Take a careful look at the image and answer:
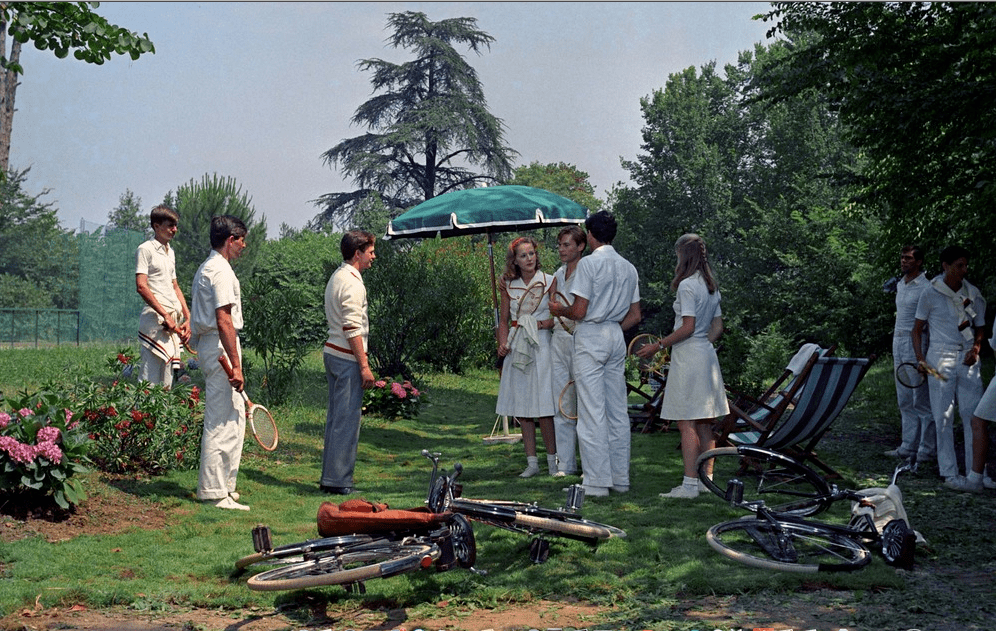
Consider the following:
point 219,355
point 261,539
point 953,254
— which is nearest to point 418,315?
point 219,355

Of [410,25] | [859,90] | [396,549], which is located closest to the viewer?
[396,549]

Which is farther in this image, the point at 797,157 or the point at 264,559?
the point at 797,157

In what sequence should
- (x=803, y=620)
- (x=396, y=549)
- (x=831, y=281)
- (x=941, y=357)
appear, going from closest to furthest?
(x=803, y=620)
(x=396, y=549)
(x=941, y=357)
(x=831, y=281)

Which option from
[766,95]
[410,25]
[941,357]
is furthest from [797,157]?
[941,357]

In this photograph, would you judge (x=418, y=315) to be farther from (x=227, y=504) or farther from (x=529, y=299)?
(x=227, y=504)

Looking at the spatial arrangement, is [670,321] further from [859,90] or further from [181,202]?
[859,90]

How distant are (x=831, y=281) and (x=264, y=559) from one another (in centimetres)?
1750

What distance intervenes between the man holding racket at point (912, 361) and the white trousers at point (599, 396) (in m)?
3.32

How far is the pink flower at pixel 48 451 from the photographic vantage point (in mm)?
6477

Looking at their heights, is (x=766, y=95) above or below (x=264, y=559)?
above

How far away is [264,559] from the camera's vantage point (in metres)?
5.12

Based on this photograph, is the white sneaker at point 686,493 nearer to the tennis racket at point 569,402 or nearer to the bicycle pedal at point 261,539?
the tennis racket at point 569,402

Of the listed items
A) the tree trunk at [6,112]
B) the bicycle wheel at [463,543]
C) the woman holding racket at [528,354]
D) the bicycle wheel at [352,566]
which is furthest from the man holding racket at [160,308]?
the tree trunk at [6,112]

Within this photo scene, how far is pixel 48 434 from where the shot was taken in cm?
654
